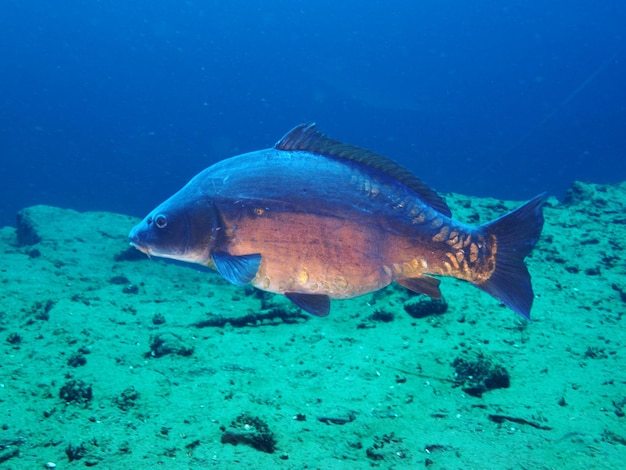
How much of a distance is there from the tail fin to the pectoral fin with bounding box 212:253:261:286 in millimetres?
1764

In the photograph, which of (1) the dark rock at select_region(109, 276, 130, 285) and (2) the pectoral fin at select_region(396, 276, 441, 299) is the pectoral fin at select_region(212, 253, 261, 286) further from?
(1) the dark rock at select_region(109, 276, 130, 285)

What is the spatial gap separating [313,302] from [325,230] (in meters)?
0.50

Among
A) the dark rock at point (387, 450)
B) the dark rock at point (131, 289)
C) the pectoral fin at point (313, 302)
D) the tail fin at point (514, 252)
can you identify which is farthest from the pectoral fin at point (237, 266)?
the dark rock at point (131, 289)

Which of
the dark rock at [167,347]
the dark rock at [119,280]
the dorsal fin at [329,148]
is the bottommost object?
the dark rock at [167,347]

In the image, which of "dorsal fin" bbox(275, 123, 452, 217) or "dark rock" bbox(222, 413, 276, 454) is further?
"dark rock" bbox(222, 413, 276, 454)

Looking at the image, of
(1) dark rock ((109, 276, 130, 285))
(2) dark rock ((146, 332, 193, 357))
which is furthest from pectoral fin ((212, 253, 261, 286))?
(1) dark rock ((109, 276, 130, 285))

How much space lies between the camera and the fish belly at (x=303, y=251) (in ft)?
8.94

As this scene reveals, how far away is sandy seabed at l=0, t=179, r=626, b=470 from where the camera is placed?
359cm

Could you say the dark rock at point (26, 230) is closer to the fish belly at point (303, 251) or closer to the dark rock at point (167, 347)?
the dark rock at point (167, 347)

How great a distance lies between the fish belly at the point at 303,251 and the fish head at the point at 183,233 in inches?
5.0

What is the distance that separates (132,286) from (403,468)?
24.9 feet

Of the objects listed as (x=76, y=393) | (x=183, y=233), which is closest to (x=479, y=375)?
(x=183, y=233)

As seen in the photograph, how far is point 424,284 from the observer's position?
2963mm

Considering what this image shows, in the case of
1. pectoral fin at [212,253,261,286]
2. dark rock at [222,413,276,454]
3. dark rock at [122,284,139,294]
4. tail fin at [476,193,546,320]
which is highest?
tail fin at [476,193,546,320]
